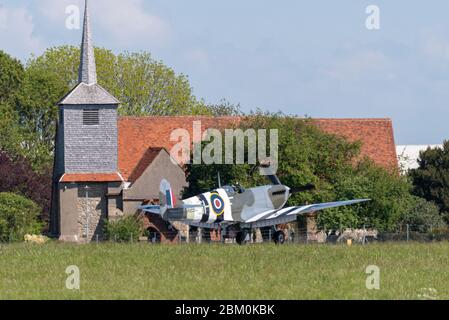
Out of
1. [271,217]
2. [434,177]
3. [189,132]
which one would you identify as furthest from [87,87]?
[271,217]

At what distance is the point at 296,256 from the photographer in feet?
126

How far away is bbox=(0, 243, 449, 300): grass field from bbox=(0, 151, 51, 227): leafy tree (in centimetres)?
5321

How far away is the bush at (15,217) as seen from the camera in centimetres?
6900

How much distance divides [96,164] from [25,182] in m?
7.85

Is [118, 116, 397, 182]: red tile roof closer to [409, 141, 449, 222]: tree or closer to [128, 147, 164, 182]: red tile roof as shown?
[128, 147, 164, 182]: red tile roof

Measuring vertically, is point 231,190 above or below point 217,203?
above

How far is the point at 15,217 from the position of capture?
71438 mm

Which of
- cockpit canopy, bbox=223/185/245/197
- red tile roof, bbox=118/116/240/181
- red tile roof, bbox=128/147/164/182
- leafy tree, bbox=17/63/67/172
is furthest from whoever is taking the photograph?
leafy tree, bbox=17/63/67/172

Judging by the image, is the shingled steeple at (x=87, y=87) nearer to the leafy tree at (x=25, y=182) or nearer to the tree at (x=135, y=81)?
the leafy tree at (x=25, y=182)

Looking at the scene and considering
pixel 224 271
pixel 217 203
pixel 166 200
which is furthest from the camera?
pixel 217 203

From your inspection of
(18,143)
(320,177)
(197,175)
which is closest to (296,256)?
(197,175)

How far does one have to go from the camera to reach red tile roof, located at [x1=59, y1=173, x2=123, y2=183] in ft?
306

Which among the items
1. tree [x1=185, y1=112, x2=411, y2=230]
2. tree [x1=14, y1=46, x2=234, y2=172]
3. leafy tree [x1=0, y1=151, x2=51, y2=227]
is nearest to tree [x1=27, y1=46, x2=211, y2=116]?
tree [x1=14, y1=46, x2=234, y2=172]

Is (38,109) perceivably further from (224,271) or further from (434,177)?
(224,271)
